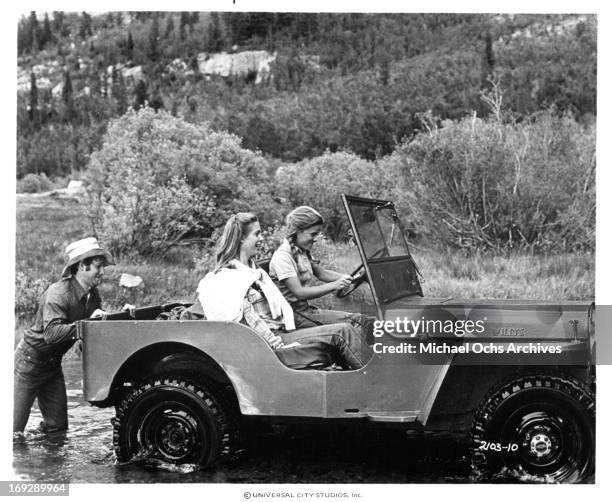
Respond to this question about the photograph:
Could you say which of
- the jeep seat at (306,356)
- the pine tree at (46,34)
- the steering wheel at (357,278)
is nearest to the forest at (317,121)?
the pine tree at (46,34)

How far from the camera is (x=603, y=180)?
4953 millimetres

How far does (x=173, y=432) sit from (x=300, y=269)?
3.83 feet

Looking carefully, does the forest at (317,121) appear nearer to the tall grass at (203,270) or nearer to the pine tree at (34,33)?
the pine tree at (34,33)

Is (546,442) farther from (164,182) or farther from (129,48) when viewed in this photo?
(164,182)

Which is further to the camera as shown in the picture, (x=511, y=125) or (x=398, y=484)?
(x=511, y=125)

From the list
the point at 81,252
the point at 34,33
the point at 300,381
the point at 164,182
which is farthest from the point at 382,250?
the point at 164,182

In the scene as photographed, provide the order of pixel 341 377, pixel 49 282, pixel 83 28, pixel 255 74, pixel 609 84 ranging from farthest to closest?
pixel 255 74 → pixel 49 282 → pixel 83 28 → pixel 609 84 → pixel 341 377

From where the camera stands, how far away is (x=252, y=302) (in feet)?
15.0

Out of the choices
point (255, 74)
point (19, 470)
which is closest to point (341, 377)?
point (19, 470)

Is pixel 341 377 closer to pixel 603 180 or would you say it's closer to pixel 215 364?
pixel 215 364

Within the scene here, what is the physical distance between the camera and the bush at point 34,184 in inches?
226

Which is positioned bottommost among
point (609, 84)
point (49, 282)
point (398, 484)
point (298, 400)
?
point (398, 484)

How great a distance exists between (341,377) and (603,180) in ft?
6.56

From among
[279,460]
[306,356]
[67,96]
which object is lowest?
[279,460]
